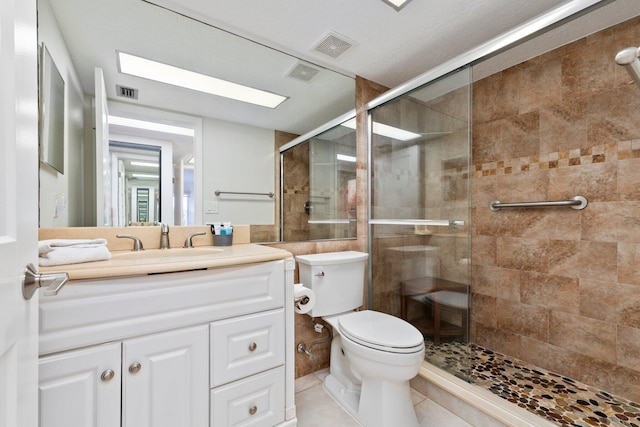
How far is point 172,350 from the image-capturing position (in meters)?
0.97

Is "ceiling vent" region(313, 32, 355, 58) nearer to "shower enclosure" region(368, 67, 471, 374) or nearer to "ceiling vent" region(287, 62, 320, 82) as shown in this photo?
"ceiling vent" region(287, 62, 320, 82)

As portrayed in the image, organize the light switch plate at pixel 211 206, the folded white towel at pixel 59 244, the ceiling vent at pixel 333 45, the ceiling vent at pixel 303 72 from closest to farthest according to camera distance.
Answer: the folded white towel at pixel 59 244, the light switch plate at pixel 211 206, the ceiling vent at pixel 333 45, the ceiling vent at pixel 303 72

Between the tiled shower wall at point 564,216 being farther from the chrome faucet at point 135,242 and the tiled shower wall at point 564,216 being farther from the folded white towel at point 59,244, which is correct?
the folded white towel at point 59,244

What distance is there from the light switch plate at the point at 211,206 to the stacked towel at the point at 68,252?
1.82ft

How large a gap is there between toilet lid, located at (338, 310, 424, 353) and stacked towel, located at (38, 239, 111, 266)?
1132mm

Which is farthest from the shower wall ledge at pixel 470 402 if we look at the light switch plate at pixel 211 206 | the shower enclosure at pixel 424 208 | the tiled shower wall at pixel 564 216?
the light switch plate at pixel 211 206

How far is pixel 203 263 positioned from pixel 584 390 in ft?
7.26

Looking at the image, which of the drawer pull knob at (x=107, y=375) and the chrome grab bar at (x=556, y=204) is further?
the chrome grab bar at (x=556, y=204)

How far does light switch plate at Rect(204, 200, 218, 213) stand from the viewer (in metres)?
1.53

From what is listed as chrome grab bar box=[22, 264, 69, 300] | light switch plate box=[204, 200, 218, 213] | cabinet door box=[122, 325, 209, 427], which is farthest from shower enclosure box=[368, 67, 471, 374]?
chrome grab bar box=[22, 264, 69, 300]

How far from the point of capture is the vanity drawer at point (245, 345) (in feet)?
3.48

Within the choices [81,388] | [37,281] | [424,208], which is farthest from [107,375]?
[424,208]

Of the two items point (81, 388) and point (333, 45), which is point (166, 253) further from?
point (333, 45)

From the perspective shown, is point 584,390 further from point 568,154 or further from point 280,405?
point 280,405
